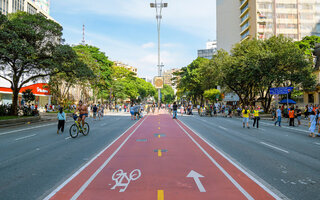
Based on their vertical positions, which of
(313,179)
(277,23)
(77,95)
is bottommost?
(313,179)

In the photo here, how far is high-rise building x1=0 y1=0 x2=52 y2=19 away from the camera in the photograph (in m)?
45.9

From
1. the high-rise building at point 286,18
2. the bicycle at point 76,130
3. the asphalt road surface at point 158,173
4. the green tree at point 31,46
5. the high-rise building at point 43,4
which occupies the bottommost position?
the asphalt road surface at point 158,173

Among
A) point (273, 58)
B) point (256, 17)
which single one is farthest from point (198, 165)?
point (256, 17)

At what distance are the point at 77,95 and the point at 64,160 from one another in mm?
50708

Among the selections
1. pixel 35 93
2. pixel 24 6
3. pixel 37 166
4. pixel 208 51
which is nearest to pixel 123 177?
pixel 37 166

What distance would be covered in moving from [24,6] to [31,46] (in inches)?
1674

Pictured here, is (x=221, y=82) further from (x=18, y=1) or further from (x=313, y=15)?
(x=18, y=1)

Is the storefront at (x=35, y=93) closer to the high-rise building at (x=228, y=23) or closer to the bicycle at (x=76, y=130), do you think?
the bicycle at (x=76, y=130)

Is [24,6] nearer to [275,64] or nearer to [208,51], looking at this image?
[275,64]

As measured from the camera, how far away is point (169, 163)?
286 inches

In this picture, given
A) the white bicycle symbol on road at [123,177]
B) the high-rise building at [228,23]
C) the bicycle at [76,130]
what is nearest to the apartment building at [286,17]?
the high-rise building at [228,23]

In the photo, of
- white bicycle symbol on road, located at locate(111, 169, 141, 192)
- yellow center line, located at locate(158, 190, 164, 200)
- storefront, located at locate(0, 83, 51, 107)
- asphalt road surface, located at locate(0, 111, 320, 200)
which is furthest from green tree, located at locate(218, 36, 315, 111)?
yellow center line, located at locate(158, 190, 164, 200)

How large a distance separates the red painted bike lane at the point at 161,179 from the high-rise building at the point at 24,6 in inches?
1713

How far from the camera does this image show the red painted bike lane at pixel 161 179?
15.8 feet
